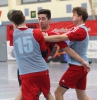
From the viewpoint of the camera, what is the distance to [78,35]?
580 cm

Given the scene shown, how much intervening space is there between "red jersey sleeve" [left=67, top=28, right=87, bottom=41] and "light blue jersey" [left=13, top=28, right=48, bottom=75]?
0.74 meters

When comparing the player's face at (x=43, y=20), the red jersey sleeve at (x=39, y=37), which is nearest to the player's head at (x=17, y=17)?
the red jersey sleeve at (x=39, y=37)

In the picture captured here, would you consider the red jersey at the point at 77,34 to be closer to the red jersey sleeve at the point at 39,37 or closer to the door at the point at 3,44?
the red jersey sleeve at the point at 39,37

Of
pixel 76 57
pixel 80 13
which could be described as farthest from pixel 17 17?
pixel 80 13

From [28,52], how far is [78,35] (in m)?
1.03

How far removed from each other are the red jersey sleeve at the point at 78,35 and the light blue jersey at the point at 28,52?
74cm

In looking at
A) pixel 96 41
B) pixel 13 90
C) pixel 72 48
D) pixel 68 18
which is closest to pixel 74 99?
pixel 13 90

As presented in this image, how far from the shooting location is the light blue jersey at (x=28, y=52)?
5.09 metres

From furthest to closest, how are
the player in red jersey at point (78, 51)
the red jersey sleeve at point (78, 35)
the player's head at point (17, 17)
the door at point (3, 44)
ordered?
the door at point (3, 44) → the player in red jersey at point (78, 51) → the red jersey sleeve at point (78, 35) → the player's head at point (17, 17)

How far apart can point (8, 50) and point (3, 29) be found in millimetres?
1804

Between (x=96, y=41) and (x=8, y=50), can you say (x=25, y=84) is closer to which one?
(x=96, y=41)

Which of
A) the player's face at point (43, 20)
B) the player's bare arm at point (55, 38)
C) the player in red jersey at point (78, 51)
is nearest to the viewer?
the player's bare arm at point (55, 38)

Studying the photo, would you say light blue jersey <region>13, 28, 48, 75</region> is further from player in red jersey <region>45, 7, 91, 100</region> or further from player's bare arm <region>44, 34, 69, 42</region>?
player in red jersey <region>45, 7, 91, 100</region>

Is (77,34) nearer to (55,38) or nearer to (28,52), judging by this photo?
(55,38)
